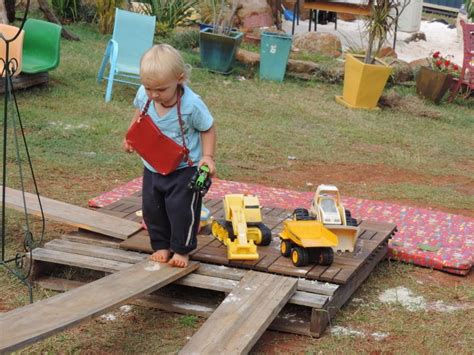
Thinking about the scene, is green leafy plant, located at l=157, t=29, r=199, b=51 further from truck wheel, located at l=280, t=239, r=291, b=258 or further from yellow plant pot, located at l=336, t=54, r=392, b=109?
truck wheel, located at l=280, t=239, r=291, b=258

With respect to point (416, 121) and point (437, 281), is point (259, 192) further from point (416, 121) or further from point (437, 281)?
point (416, 121)

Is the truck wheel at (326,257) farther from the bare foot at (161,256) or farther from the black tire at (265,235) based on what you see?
the bare foot at (161,256)

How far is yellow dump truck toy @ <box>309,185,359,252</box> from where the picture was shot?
4.61 meters

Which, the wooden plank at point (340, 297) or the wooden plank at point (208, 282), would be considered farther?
the wooden plank at point (208, 282)

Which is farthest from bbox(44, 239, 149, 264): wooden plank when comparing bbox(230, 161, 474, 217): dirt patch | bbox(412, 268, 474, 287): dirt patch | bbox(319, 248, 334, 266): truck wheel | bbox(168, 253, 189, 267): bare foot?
bbox(230, 161, 474, 217): dirt patch

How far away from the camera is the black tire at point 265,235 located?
461cm

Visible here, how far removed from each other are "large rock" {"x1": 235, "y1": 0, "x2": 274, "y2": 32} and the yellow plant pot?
4066mm

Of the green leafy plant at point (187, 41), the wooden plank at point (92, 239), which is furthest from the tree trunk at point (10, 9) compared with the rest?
the wooden plank at point (92, 239)

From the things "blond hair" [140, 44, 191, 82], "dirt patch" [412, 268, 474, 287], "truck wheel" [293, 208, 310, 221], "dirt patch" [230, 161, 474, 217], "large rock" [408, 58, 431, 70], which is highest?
"blond hair" [140, 44, 191, 82]

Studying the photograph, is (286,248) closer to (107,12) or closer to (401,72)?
(401,72)

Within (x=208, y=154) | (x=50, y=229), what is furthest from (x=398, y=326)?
(x=50, y=229)

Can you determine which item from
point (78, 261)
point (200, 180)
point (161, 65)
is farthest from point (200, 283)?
point (161, 65)

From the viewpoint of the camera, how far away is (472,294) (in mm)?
4723

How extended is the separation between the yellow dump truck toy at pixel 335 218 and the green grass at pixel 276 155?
304 mm
